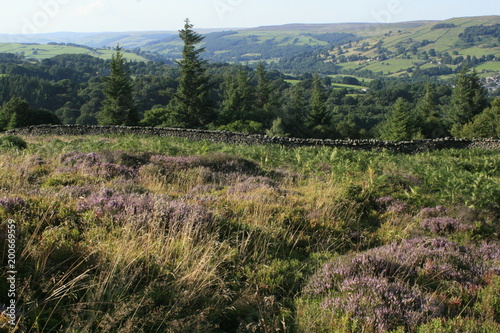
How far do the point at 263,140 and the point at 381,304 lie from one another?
17.2m

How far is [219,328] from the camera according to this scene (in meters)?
3.24

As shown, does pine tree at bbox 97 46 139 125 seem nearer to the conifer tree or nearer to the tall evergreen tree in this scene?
the conifer tree

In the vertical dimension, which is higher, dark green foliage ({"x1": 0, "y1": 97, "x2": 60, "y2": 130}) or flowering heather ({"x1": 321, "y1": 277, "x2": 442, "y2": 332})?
flowering heather ({"x1": 321, "y1": 277, "x2": 442, "y2": 332})

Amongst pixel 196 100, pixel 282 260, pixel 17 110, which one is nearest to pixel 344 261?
pixel 282 260

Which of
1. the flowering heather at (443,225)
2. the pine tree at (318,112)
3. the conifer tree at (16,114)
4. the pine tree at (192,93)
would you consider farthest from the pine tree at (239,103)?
the flowering heather at (443,225)

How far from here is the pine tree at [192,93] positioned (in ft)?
165

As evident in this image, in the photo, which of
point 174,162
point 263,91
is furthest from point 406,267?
point 263,91

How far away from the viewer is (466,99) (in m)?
69.1

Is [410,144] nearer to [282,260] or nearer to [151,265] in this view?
[282,260]

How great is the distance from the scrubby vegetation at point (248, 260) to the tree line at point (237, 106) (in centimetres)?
3367

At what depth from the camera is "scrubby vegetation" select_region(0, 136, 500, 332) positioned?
317 centimetres

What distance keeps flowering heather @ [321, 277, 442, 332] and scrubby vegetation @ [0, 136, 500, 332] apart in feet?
0.05

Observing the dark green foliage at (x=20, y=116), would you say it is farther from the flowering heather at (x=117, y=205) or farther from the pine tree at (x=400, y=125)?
the pine tree at (x=400, y=125)

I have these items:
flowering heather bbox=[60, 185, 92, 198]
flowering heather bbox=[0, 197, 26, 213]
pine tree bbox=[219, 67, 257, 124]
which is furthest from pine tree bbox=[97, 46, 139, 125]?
flowering heather bbox=[0, 197, 26, 213]
